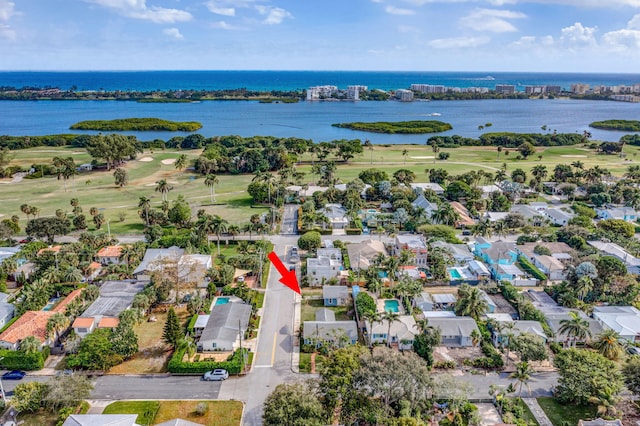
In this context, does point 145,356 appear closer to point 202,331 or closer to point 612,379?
point 202,331

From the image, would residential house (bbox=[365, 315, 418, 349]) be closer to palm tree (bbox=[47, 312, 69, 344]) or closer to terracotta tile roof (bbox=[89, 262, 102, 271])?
palm tree (bbox=[47, 312, 69, 344])

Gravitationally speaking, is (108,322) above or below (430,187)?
below

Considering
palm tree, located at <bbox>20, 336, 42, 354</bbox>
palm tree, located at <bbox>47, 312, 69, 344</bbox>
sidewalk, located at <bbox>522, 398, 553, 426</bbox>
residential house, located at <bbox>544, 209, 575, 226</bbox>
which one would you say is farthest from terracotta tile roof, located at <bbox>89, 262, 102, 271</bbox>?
residential house, located at <bbox>544, 209, 575, 226</bbox>

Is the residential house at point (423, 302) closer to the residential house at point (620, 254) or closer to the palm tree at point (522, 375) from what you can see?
the palm tree at point (522, 375)

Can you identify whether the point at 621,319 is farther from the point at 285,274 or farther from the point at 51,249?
the point at 51,249

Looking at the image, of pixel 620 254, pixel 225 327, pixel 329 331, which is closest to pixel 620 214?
pixel 620 254

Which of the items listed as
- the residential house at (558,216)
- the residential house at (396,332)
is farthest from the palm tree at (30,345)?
the residential house at (558,216)
